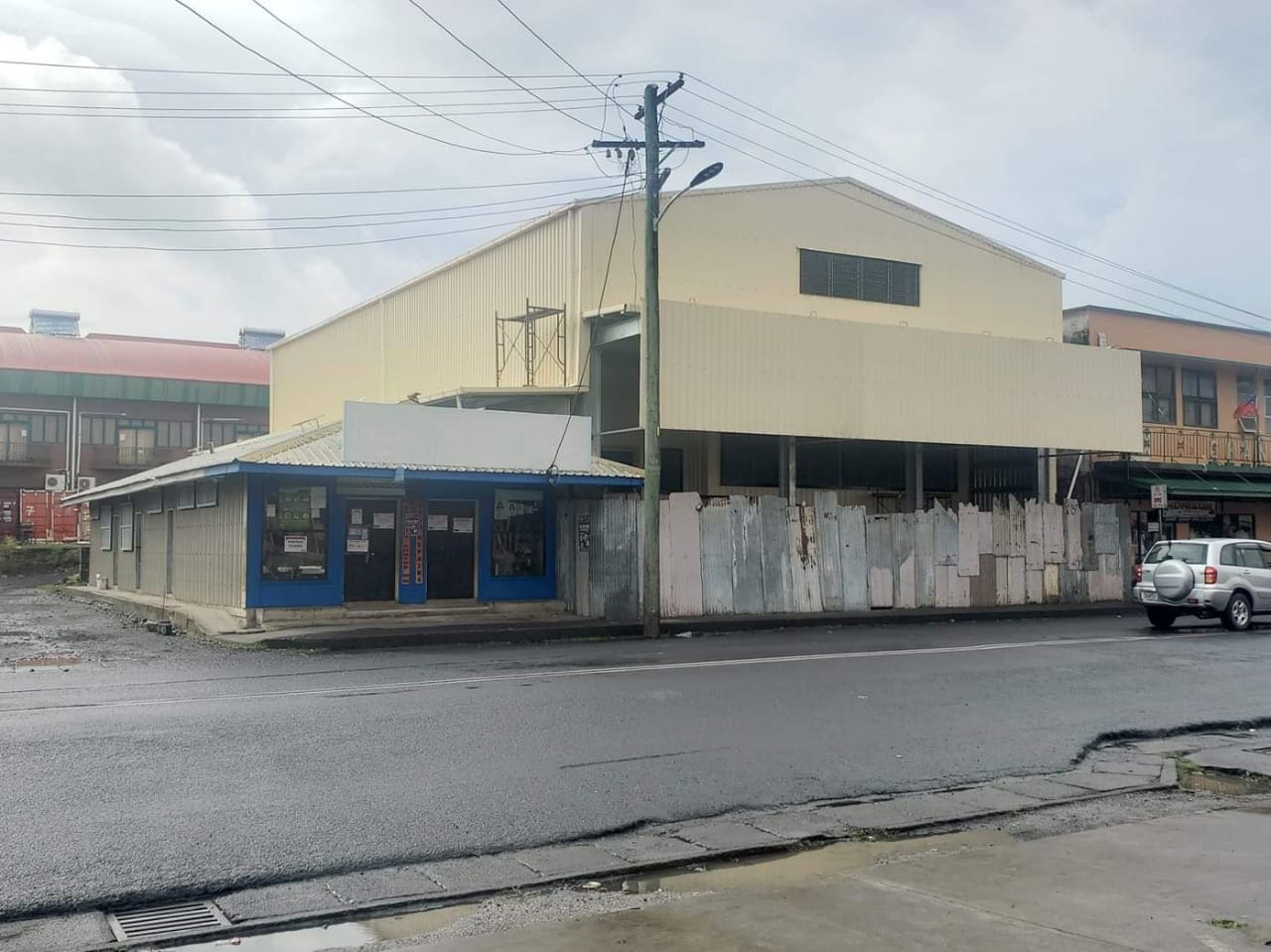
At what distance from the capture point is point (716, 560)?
22688 millimetres

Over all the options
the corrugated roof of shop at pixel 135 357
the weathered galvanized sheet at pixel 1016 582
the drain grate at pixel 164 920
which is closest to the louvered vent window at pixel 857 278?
the weathered galvanized sheet at pixel 1016 582

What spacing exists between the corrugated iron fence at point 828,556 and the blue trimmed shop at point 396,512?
305 millimetres

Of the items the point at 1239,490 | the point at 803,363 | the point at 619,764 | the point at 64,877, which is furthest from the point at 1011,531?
the point at 64,877

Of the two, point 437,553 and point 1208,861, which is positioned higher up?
point 437,553

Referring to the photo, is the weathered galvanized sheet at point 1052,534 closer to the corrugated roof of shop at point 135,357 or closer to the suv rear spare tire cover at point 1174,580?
the suv rear spare tire cover at point 1174,580

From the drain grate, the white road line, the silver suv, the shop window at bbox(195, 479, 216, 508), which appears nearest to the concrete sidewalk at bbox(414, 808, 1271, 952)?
the drain grate

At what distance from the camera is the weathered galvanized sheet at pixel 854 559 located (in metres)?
24.4

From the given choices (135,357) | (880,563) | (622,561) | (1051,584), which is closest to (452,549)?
(622,561)

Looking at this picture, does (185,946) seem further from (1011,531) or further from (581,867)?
(1011,531)

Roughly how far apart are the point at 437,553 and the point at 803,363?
27.8 ft

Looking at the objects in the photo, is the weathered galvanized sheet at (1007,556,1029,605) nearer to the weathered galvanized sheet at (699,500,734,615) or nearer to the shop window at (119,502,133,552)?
the weathered galvanized sheet at (699,500,734,615)

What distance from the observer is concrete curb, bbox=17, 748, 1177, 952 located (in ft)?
19.5

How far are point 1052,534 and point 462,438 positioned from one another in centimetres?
1471

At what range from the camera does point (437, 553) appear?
22250 mm
